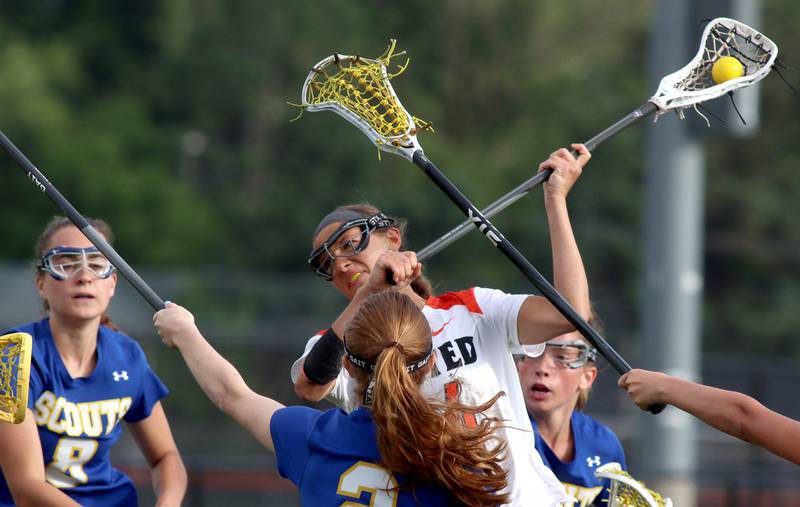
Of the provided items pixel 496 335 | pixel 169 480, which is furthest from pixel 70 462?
pixel 496 335

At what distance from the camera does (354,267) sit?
414 cm

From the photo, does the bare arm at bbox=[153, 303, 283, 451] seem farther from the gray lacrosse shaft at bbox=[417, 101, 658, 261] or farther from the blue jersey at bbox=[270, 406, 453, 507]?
the gray lacrosse shaft at bbox=[417, 101, 658, 261]

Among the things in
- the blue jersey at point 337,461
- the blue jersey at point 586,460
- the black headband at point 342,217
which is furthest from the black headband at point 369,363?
the blue jersey at point 586,460

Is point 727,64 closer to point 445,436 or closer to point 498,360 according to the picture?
point 498,360

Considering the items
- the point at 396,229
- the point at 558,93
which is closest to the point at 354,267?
the point at 396,229

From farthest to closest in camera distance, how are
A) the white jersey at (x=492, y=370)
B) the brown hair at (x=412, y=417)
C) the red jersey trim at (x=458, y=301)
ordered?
the red jersey trim at (x=458, y=301) → the white jersey at (x=492, y=370) → the brown hair at (x=412, y=417)

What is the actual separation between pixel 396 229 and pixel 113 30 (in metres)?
24.2

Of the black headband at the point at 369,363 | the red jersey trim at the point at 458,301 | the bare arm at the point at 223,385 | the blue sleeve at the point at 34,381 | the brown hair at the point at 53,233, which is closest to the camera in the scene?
the black headband at the point at 369,363

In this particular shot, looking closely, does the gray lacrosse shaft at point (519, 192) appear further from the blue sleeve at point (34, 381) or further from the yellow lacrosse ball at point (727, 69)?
the blue sleeve at point (34, 381)

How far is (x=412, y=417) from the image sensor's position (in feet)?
10.5

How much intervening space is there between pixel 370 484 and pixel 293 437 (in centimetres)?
26

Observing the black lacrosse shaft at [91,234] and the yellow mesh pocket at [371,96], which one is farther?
the yellow mesh pocket at [371,96]

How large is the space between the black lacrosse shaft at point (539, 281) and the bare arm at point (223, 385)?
0.86 m

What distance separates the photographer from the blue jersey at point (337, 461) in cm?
326
